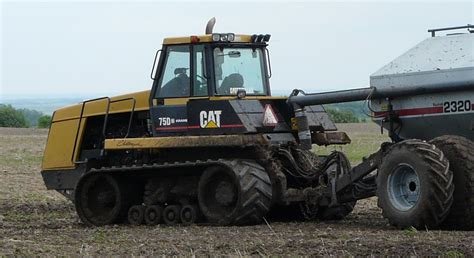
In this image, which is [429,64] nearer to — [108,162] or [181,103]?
[181,103]

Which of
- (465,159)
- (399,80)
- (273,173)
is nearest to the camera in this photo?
(465,159)

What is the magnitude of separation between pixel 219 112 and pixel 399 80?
2824 millimetres

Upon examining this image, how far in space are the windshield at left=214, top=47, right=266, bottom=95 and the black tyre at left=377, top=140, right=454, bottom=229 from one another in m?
3.06

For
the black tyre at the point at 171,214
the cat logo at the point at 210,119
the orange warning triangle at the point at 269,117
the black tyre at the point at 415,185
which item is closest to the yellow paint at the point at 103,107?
the cat logo at the point at 210,119

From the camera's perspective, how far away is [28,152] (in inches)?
1560

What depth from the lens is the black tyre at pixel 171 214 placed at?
15656mm

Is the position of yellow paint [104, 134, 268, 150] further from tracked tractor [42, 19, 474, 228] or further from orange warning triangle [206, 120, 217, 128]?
orange warning triangle [206, 120, 217, 128]

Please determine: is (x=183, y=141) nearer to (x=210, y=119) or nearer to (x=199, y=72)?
(x=210, y=119)

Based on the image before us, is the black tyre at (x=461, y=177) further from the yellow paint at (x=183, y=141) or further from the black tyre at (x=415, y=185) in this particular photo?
the yellow paint at (x=183, y=141)

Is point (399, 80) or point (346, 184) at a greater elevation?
point (399, 80)

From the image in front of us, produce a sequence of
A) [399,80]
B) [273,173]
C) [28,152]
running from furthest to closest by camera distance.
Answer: [28,152]
[273,173]
[399,80]

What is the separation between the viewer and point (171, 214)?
1575cm

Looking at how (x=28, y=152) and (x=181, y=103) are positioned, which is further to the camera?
(x=28, y=152)

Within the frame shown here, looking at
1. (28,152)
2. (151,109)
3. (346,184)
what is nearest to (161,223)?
(151,109)
